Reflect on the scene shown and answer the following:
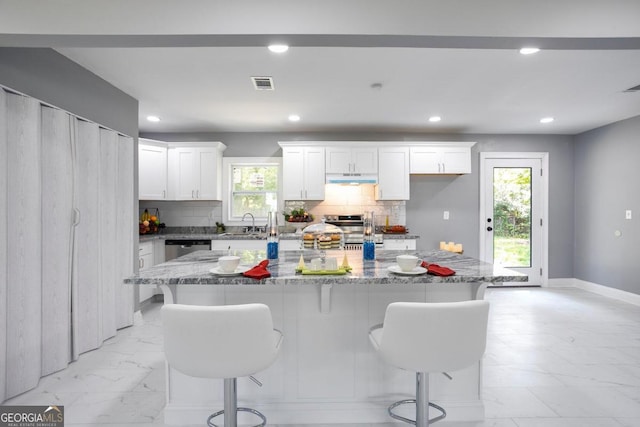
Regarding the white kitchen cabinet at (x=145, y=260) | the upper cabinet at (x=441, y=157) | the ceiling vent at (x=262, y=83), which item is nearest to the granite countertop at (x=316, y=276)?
the ceiling vent at (x=262, y=83)

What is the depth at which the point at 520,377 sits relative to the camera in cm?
263

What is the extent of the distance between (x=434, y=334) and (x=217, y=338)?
941 millimetres

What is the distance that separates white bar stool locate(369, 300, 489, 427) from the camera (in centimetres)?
147

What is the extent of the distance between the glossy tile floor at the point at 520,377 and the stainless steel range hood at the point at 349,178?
8.14 ft

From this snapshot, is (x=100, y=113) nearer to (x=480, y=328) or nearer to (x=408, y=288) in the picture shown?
(x=408, y=288)

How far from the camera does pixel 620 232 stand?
479 centimetres

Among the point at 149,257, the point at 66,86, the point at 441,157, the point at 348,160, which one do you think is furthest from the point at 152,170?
the point at 441,157

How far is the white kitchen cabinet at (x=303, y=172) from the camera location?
5.09 metres

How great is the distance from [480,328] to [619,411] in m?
1.56

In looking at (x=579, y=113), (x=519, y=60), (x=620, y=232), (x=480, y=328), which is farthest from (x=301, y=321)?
(x=620, y=232)

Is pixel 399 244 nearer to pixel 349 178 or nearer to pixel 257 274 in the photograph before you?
pixel 349 178

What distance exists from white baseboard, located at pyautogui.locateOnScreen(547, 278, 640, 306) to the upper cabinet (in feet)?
8.29

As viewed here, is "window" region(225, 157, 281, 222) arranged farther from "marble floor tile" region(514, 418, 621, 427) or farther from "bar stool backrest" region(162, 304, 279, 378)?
"marble floor tile" region(514, 418, 621, 427)

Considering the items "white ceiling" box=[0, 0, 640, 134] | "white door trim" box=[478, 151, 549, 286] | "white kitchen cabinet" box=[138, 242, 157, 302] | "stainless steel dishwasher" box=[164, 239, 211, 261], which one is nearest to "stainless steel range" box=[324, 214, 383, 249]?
"white ceiling" box=[0, 0, 640, 134]
